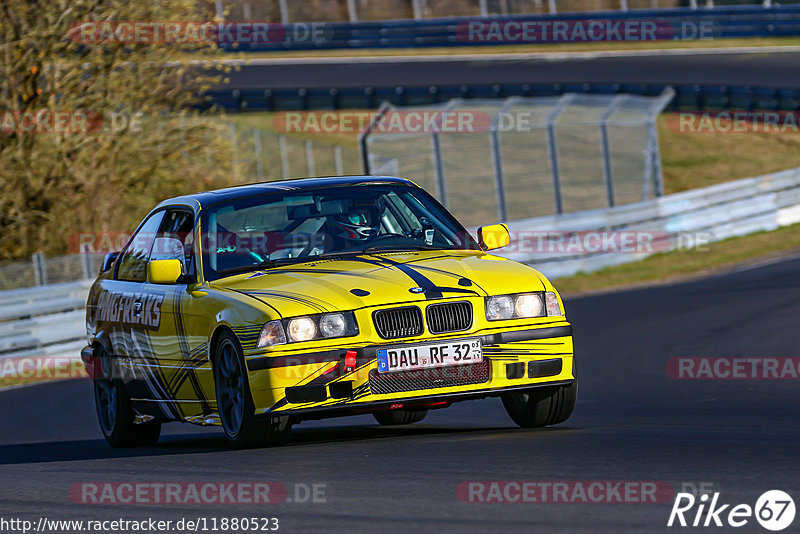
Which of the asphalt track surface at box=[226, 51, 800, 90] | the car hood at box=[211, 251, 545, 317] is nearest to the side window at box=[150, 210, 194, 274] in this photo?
the car hood at box=[211, 251, 545, 317]

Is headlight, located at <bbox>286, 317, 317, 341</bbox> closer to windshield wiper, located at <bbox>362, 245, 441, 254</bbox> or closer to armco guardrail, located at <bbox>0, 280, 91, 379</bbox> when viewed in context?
windshield wiper, located at <bbox>362, 245, 441, 254</bbox>

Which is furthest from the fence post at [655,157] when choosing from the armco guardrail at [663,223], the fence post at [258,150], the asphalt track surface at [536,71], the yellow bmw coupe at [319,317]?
the yellow bmw coupe at [319,317]

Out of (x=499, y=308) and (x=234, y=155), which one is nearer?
(x=499, y=308)

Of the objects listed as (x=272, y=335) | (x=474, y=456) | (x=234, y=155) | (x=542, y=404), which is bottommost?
(x=234, y=155)

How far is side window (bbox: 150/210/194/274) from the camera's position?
8.24m

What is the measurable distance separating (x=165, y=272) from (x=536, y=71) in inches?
1260

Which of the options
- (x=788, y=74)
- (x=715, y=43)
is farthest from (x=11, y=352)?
(x=715, y=43)

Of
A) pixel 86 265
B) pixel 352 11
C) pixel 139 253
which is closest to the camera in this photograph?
pixel 139 253

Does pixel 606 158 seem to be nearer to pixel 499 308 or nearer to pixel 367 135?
pixel 367 135

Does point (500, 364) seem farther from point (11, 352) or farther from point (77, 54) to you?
point (77, 54)

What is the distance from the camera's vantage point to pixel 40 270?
17.0m

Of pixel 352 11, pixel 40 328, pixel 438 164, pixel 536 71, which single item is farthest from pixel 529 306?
pixel 352 11

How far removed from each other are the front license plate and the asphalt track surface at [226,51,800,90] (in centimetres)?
2775

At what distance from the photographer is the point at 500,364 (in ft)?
23.5
